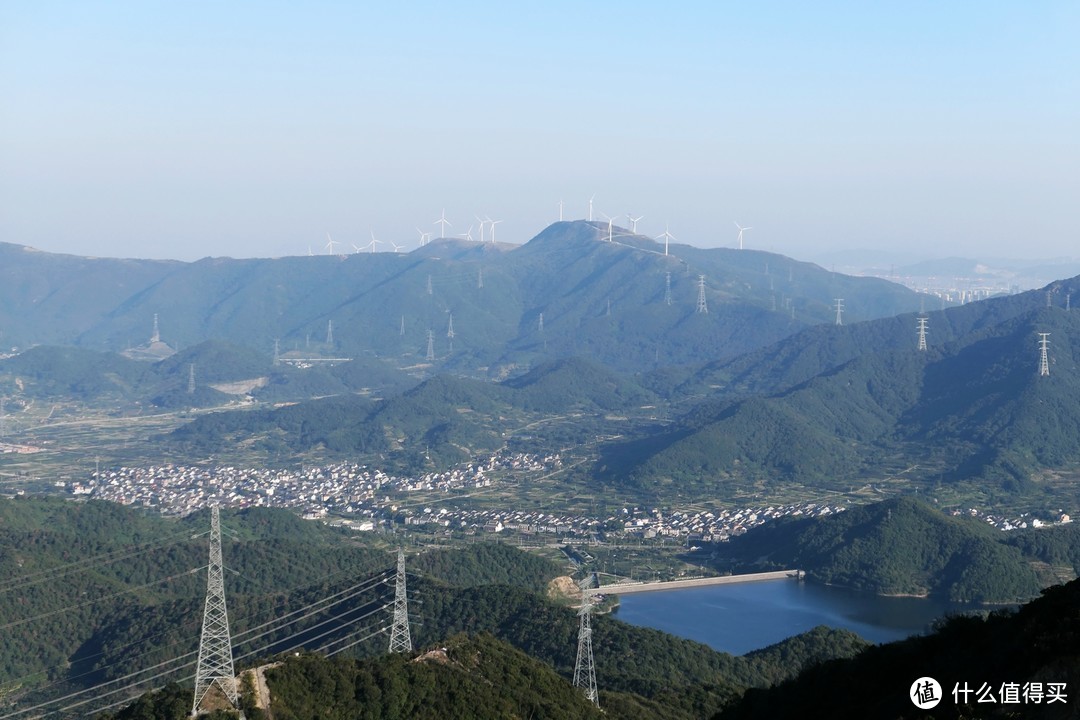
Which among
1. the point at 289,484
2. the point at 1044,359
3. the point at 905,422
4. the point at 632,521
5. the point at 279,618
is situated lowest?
the point at 289,484

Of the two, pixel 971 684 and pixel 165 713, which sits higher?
pixel 971 684

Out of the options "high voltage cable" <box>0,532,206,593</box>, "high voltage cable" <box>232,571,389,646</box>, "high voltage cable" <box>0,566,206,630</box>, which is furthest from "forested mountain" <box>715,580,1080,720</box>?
"high voltage cable" <box>0,532,206,593</box>

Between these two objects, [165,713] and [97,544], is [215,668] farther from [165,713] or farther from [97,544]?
[97,544]

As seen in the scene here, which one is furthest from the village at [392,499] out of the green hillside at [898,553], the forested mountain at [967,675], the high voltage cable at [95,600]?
the forested mountain at [967,675]

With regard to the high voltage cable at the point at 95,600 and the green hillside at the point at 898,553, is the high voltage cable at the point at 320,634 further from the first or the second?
the green hillside at the point at 898,553

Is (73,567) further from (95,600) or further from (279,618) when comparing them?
(279,618)

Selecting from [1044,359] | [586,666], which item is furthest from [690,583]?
[1044,359]

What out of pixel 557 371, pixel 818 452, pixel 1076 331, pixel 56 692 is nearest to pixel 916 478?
pixel 818 452

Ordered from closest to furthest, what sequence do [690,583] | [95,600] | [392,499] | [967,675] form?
[967,675]
[95,600]
[690,583]
[392,499]

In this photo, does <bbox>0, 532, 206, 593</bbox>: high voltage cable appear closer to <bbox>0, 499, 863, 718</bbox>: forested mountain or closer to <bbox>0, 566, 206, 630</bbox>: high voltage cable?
<bbox>0, 499, 863, 718</bbox>: forested mountain
